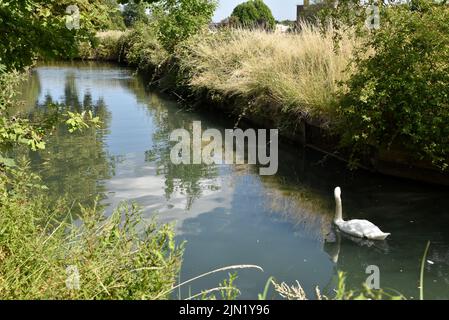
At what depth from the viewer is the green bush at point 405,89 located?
6.14 meters

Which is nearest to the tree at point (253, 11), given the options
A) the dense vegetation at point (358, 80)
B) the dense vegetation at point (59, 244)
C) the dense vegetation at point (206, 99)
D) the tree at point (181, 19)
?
the tree at point (181, 19)

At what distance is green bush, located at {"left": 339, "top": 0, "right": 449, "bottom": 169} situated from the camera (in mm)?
6137

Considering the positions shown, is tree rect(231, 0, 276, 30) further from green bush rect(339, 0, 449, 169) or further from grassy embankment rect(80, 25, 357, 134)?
green bush rect(339, 0, 449, 169)

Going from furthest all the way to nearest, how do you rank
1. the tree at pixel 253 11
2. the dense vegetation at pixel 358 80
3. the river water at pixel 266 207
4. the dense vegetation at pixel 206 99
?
the tree at pixel 253 11 < the dense vegetation at pixel 358 80 < the river water at pixel 266 207 < the dense vegetation at pixel 206 99

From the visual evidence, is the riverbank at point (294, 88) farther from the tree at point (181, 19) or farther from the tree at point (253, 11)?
the tree at point (253, 11)

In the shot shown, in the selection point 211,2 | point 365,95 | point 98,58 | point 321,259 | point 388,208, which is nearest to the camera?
point 321,259

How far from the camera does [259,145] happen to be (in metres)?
9.38

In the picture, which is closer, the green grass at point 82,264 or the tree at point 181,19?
the green grass at point 82,264

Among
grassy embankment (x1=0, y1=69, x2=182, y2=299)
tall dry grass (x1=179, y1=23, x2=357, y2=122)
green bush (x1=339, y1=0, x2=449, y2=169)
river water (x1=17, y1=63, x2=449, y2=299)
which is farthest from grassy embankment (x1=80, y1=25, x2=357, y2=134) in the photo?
grassy embankment (x1=0, y1=69, x2=182, y2=299)

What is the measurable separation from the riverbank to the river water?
27 centimetres

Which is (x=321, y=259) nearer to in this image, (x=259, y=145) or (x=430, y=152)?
(x=430, y=152)

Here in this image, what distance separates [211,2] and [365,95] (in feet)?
42.7

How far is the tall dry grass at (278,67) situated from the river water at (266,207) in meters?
0.94
